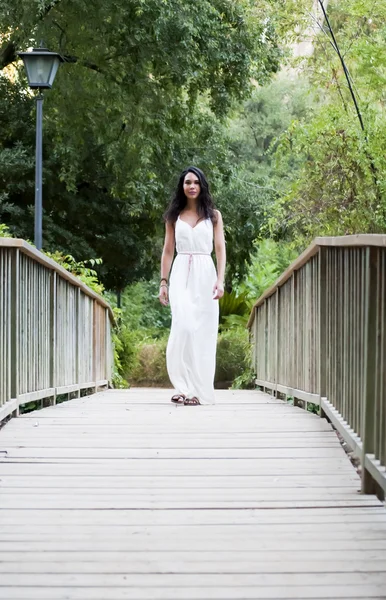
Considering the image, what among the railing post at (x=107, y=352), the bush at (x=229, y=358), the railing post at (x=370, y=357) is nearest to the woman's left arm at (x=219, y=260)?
the railing post at (x=370, y=357)

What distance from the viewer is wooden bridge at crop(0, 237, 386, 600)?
11.0 ft

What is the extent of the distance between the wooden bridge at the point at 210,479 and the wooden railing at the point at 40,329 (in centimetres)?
3

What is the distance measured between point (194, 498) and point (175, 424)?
2.27m

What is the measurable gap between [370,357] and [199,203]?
423 centimetres

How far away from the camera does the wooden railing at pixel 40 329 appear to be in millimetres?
6527

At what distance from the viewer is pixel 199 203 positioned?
849 centimetres

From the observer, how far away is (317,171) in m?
13.7

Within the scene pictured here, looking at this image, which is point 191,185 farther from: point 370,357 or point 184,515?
point 184,515

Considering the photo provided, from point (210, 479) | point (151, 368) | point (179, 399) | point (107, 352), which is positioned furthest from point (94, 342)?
point (151, 368)

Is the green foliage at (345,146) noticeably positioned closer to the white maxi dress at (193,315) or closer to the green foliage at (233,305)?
the white maxi dress at (193,315)

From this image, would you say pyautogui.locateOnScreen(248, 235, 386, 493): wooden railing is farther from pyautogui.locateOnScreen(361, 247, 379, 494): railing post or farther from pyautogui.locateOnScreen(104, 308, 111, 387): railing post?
pyautogui.locateOnScreen(104, 308, 111, 387): railing post

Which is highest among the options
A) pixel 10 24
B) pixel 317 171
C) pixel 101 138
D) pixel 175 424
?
pixel 10 24

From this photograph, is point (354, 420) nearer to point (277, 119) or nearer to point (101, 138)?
point (101, 138)

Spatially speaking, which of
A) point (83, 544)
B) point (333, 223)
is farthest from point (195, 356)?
point (333, 223)
